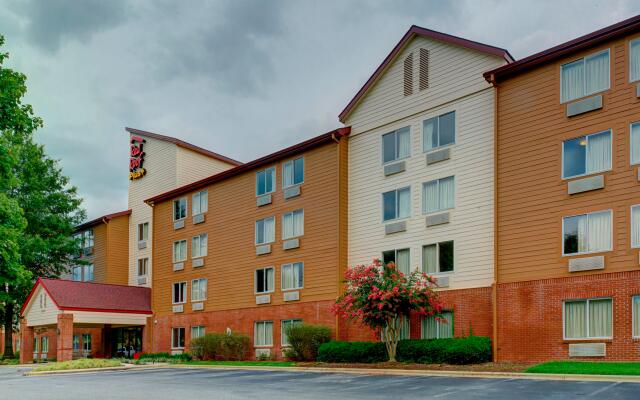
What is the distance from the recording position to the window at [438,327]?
2660 centimetres

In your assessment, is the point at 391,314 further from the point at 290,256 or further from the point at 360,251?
the point at 290,256

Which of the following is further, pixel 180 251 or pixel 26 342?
pixel 26 342

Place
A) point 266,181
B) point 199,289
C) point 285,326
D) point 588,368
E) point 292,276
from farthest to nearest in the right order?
point 199,289
point 266,181
point 292,276
point 285,326
point 588,368

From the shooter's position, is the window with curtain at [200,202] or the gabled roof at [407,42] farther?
the window with curtain at [200,202]

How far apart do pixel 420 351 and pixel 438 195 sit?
249 inches

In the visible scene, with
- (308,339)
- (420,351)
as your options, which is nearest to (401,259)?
(420,351)

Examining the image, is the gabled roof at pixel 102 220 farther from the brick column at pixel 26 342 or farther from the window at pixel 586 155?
the window at pixel 586 155

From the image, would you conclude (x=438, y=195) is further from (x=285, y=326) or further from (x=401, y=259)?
(x=285, y=326)

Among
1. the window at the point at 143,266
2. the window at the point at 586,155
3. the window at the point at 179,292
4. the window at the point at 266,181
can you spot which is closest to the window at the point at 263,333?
the window at the point at 266,181

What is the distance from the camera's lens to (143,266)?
46812 millimetres

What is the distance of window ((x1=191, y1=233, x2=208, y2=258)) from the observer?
133 ft

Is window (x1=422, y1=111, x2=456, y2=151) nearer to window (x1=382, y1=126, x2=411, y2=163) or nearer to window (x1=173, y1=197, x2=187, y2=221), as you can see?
window (x1=382, y1=126, x2=411, y2=163)

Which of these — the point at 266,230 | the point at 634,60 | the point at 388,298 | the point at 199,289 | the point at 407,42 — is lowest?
the point at 199,289

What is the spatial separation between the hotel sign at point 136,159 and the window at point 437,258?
→ 25.9 m
